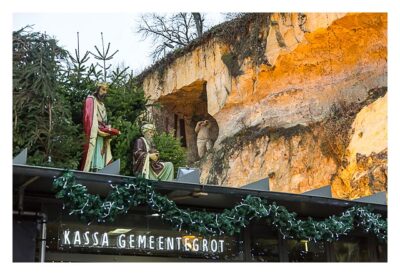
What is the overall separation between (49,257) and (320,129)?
471 inches

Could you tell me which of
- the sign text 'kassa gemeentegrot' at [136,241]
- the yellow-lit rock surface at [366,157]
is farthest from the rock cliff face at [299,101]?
the sign text 'kassa gemeentegrot' at [136,241]

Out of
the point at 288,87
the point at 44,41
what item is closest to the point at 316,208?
the point at 44,41

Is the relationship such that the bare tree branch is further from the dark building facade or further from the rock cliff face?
A: the dark building facade

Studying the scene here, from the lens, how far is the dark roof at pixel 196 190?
7391 millimetres

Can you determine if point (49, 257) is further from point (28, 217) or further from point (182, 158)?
point (182, 158)

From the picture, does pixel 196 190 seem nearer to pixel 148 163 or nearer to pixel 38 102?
pixel 148 163

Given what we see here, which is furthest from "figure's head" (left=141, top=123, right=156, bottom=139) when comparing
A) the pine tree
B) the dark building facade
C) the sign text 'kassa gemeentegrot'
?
the sign text 'kassa gemeentegrot'

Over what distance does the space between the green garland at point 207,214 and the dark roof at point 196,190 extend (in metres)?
0.11

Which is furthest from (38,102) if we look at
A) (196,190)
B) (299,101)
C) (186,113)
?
(186,113)

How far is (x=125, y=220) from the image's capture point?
848 cm

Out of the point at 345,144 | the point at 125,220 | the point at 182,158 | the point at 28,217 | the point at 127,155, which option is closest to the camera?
the point at 28,217

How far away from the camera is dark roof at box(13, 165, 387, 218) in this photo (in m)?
7.39

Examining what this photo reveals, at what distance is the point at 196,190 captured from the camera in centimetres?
832

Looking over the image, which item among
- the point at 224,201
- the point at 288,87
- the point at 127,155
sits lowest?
the point at 224,201
